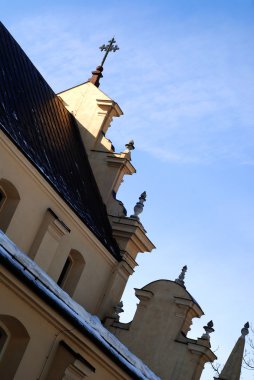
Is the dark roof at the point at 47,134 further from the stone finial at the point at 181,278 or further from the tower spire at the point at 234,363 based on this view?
the tower spire at the point at 234,363

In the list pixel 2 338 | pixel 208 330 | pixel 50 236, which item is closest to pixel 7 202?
pixel 50 236

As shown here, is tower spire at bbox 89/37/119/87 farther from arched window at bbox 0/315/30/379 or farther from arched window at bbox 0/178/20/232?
arched window at bbox 0/315/30/379

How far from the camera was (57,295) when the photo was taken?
Answer: 546 inches

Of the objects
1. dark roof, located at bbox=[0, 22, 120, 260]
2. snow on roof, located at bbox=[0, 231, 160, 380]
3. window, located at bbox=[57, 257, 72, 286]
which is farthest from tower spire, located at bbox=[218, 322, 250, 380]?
window, located at bbox=[57, 257, 72, 286]

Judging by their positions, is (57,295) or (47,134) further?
(47,134)

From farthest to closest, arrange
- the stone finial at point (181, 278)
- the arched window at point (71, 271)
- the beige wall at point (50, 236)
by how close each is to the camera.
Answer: the stone finial at point (181, 278) < the arched window at point (71, 271) < the beige wall at point (50, 236)

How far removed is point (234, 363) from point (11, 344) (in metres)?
8.81

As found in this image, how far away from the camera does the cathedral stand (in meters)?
13.4

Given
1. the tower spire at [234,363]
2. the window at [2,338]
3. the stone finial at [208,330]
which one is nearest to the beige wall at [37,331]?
the window at [2,338]

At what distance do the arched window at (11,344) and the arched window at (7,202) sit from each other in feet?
12.9

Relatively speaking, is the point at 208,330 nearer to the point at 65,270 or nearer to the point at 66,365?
the point at 65,270

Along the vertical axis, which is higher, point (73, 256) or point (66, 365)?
point (73, 256)

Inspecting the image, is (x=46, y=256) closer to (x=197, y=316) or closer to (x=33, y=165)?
(x=33, y=165)

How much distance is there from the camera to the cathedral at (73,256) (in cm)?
1340
